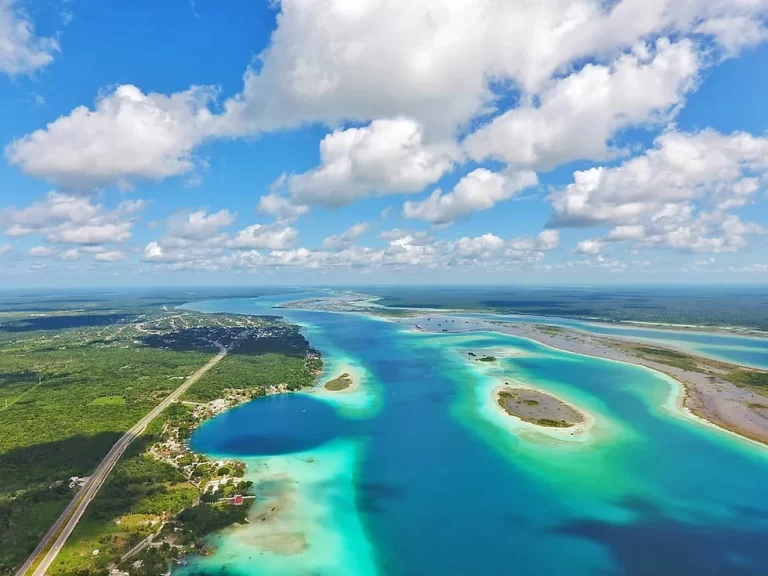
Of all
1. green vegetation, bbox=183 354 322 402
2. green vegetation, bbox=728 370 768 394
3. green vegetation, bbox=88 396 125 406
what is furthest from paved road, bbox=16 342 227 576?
green vegetation, bbox=728 370 768 394

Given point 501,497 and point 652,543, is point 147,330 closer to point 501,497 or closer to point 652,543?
point 501,497

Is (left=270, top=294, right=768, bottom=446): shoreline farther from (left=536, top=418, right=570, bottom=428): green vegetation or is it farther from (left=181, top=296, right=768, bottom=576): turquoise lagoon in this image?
(left=536, top=418, right=570, bottom=428): green vegetation

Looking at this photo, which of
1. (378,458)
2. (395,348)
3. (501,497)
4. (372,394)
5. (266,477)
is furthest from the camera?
(395,348)

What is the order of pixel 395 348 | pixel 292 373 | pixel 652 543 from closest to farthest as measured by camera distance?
pixel 652 543
pixel 292 373
pixel 395 348

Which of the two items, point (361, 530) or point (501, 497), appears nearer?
point (361, 530)

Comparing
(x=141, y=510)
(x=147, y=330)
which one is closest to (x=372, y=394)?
(x=141, y=510)

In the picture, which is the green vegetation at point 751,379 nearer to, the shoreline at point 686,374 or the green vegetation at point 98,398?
the shoreline at point 686,374

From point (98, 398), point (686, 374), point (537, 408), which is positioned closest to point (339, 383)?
point (537, 408)

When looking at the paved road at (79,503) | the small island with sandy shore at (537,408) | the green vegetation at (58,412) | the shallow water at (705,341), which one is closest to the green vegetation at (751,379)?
the shallow water at (705,341)
